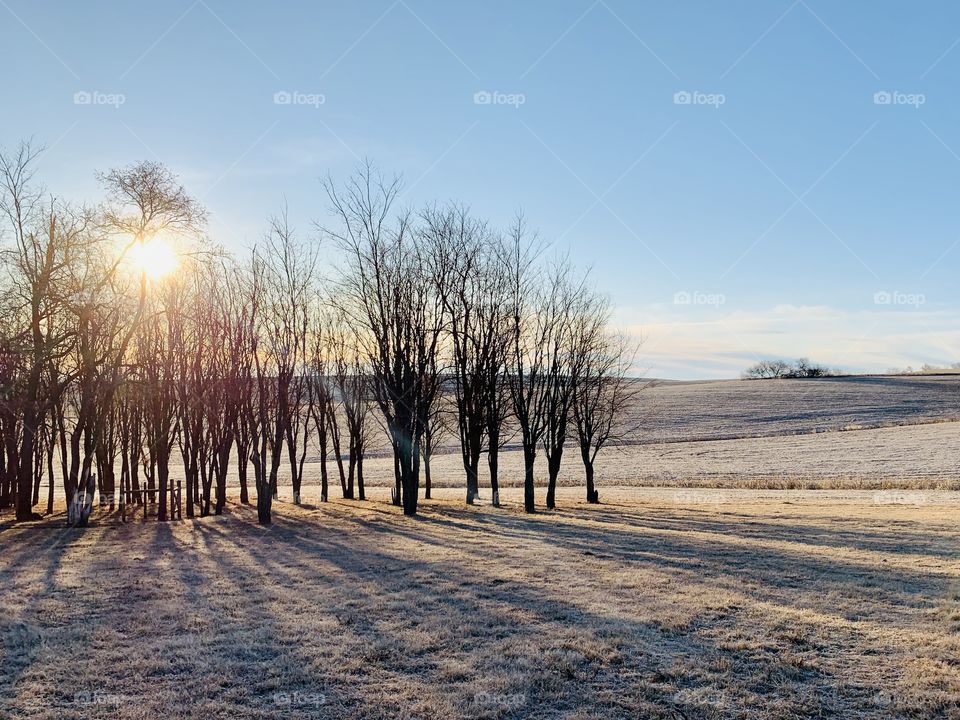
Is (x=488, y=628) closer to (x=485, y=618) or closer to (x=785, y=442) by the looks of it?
(x=485, y=618)

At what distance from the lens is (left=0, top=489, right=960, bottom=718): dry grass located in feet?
20.3

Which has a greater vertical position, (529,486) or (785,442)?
(529,486)

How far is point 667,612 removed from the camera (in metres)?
8.67

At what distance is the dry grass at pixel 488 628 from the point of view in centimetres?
619

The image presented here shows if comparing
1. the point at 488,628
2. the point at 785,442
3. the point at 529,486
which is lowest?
the point at 785,442

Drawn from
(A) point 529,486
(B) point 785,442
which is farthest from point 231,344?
(B) point 785,442

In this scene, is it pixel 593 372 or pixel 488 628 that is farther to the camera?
pixel 593 372

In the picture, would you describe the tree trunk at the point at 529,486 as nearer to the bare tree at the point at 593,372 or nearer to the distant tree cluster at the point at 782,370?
the bare tree at the point at 593,372

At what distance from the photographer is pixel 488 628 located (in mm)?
8102

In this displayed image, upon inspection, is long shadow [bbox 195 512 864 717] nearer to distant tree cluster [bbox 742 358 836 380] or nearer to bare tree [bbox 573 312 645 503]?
bare tree [bbox 573 312 645 503]

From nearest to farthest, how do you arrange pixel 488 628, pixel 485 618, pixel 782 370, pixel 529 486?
pixel 488 628, pixel 485 618, pixel 529 486, pixel 782 370

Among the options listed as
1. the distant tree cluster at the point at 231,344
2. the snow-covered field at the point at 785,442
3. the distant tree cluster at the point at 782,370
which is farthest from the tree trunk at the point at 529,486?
the distant tree cluster at the point at 782,370

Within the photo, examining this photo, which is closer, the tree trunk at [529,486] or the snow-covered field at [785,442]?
the tree trunk at [529,486]

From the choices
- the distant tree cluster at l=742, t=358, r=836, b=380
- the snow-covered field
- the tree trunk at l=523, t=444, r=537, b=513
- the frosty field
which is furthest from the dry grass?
the distant tree cluster at l=742, t=358, r=836, b=380
